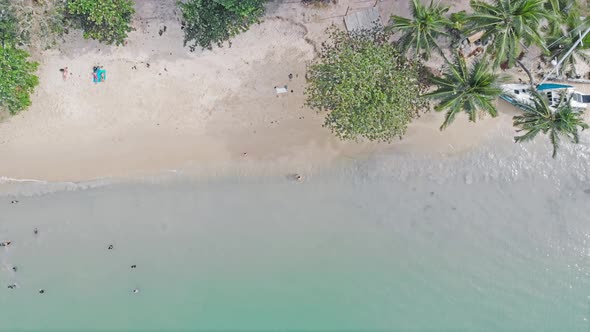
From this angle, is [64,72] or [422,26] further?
[64,72]

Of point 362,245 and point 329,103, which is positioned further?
point 362,245

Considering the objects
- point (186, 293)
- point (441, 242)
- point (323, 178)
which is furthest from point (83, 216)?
point (441, 242)

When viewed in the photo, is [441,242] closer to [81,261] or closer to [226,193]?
[226,193]

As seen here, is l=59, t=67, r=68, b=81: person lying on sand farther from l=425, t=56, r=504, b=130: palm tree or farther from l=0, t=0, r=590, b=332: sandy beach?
l=425, t=56, r=504, b=130: palm tree

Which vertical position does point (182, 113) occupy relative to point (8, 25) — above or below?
below

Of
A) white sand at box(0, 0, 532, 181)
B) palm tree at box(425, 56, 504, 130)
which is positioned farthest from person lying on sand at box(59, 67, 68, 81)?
palm tree at box(425, 56, 504, 130)

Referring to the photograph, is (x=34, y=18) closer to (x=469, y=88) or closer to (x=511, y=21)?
(x=469, y=88)

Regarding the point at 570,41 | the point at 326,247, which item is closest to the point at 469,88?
the point at 570,41
